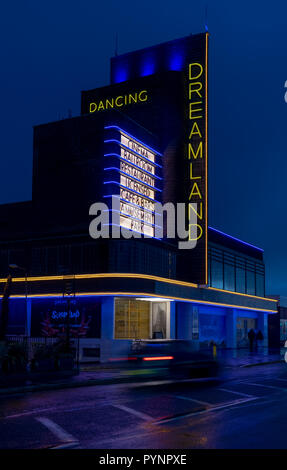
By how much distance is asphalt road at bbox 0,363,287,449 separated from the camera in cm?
1063

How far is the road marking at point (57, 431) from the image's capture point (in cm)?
1092

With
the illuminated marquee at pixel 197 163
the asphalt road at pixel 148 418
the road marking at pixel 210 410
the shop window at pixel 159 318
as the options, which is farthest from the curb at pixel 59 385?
the illuminated marquee at pixel 197 163

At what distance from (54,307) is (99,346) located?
19.7ft

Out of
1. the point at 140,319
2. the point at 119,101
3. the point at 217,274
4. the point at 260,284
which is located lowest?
the point at 140,319

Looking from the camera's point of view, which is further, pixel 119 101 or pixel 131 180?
pixel 119 101

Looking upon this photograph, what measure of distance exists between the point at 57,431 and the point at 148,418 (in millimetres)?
2601

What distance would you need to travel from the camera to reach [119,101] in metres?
53.8

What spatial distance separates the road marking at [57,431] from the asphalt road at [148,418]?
0.02 metres

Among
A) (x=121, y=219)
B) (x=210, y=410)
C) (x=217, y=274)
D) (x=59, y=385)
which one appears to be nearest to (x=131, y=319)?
(x=121, y=219)

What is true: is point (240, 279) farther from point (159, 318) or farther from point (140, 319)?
point (140, 319)

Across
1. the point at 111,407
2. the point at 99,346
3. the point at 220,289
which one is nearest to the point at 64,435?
the point at 111,407

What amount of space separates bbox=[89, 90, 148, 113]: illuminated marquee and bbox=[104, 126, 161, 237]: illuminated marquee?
6789mm

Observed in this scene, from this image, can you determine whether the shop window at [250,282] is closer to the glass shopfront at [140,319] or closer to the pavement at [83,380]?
the glass shopfront at [140,319]

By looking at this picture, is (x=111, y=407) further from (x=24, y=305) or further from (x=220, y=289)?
(x=220, y=289)
